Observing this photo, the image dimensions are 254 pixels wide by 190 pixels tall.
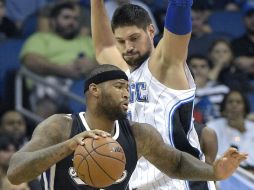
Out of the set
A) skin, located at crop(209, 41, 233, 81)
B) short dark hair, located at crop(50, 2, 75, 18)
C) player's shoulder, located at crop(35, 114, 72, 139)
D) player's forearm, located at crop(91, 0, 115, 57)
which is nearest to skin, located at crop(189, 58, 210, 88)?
skin, located at crop(209, 41, 233, 81)

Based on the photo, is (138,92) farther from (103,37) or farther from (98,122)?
(103,37)

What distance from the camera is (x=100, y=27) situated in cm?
671

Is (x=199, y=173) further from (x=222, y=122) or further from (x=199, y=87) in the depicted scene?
(x=199, y=87)

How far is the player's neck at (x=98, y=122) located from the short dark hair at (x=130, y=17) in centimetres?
87

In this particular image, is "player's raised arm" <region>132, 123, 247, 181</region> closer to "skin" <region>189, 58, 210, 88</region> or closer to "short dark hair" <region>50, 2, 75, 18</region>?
"skin" <region>189, 58, 210, 88</region>

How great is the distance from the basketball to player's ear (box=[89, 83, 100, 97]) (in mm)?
507

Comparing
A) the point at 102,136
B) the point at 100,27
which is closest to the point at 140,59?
the point at 100,27

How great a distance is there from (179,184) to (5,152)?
3.58 m

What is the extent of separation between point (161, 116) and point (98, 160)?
106 centimetres

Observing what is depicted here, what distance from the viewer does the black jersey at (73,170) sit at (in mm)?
5473

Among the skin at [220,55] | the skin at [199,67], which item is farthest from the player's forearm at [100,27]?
the skin at [220,55]

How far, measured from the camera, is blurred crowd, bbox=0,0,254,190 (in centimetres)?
999

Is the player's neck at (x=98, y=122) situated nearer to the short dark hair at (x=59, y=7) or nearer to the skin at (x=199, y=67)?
the skin at (x=199, y=67)

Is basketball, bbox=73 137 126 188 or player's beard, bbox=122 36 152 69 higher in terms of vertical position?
player's beard, bbox=122 36 152 69
